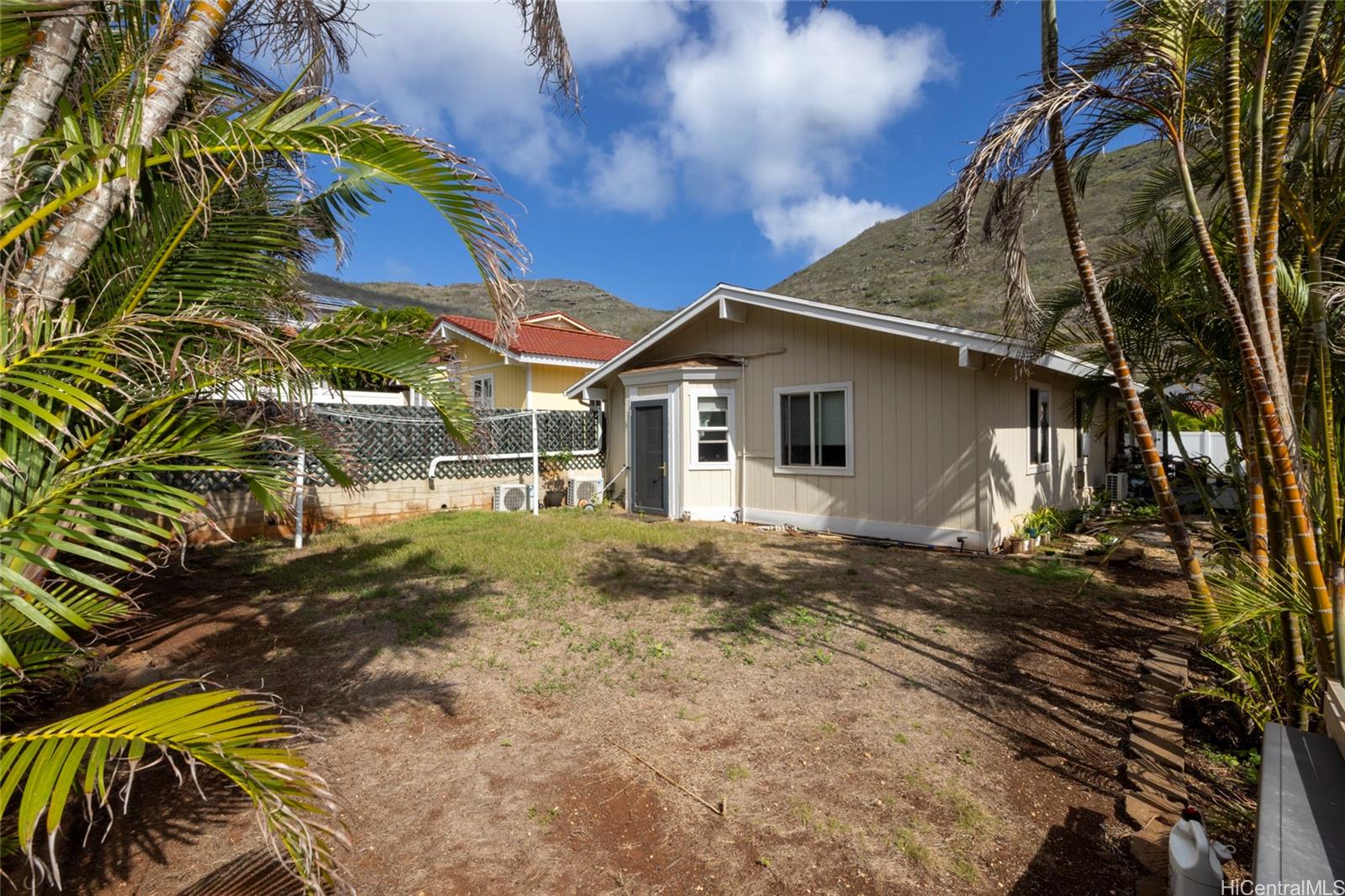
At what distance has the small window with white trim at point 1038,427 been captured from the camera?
979cm

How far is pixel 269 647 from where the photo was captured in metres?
5.13

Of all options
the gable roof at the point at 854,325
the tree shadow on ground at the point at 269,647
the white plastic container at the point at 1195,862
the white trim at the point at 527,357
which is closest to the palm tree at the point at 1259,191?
the white plastic container at the point at 1195,862

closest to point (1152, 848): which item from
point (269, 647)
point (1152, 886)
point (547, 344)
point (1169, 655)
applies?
point (1152, 886)

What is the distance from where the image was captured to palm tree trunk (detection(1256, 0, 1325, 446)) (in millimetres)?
2955

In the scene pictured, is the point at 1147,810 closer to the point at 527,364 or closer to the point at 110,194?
the point at 110,194

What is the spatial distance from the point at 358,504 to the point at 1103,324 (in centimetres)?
1053

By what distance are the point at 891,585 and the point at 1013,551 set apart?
2.95 m

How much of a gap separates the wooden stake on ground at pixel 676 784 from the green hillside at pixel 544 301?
4648 centimetres

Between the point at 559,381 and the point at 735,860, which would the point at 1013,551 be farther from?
the point at 559,381

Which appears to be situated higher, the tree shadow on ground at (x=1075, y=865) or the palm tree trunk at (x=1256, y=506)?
the palm tree trunk at (x=1256, y=506)

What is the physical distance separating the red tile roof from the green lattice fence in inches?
76.7

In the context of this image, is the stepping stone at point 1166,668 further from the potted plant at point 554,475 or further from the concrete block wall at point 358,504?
the potted plant at point 554,475

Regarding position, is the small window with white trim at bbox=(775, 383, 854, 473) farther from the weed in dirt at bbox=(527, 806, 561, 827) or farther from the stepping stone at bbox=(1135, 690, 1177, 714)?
the weed in dirt at bbox=(527, 806, 561, 827)

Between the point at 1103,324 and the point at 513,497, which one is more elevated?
the point at 1103,324
